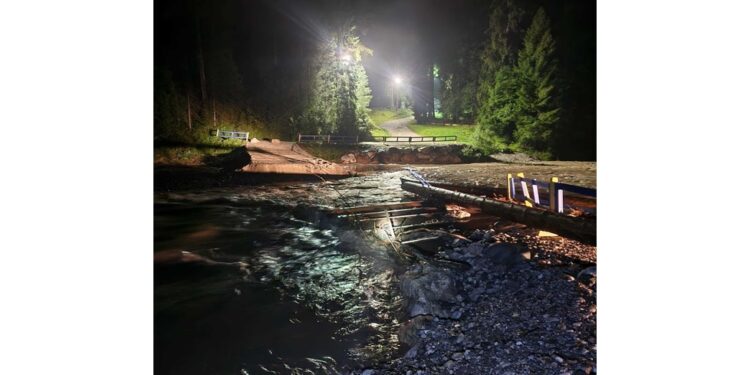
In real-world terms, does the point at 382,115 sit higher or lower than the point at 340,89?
lower

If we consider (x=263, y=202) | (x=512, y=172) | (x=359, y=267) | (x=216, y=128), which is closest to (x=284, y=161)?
(x=263, y=202)

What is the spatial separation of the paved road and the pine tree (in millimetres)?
1022

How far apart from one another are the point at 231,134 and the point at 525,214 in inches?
111

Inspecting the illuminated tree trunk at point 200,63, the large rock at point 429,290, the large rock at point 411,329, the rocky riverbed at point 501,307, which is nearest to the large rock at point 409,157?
the rocky riverbed at point 501,307

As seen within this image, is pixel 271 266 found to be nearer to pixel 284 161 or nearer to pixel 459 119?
pixel 284 161

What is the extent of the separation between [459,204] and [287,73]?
2044 millimetres

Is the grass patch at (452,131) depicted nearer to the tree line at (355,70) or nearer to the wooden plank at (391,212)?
the tree line at (355,70)

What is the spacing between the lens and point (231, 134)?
3900 millimetres

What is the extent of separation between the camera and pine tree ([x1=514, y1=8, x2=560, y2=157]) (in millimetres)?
3877

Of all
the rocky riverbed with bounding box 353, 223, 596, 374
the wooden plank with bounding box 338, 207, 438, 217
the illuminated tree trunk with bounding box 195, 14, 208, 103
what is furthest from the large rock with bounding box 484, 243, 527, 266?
the illuminated tree trunk with bounding box 195, 14, 208, 103

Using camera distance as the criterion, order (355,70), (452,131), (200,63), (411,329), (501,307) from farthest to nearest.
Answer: (452,131) → (355,70) → (200,63) → (501,307) → (411,329)

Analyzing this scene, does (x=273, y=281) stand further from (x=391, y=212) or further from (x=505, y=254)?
(x=505, y=254)

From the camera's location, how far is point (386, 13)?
394cm

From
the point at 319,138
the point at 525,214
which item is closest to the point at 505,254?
the point at 525,214
